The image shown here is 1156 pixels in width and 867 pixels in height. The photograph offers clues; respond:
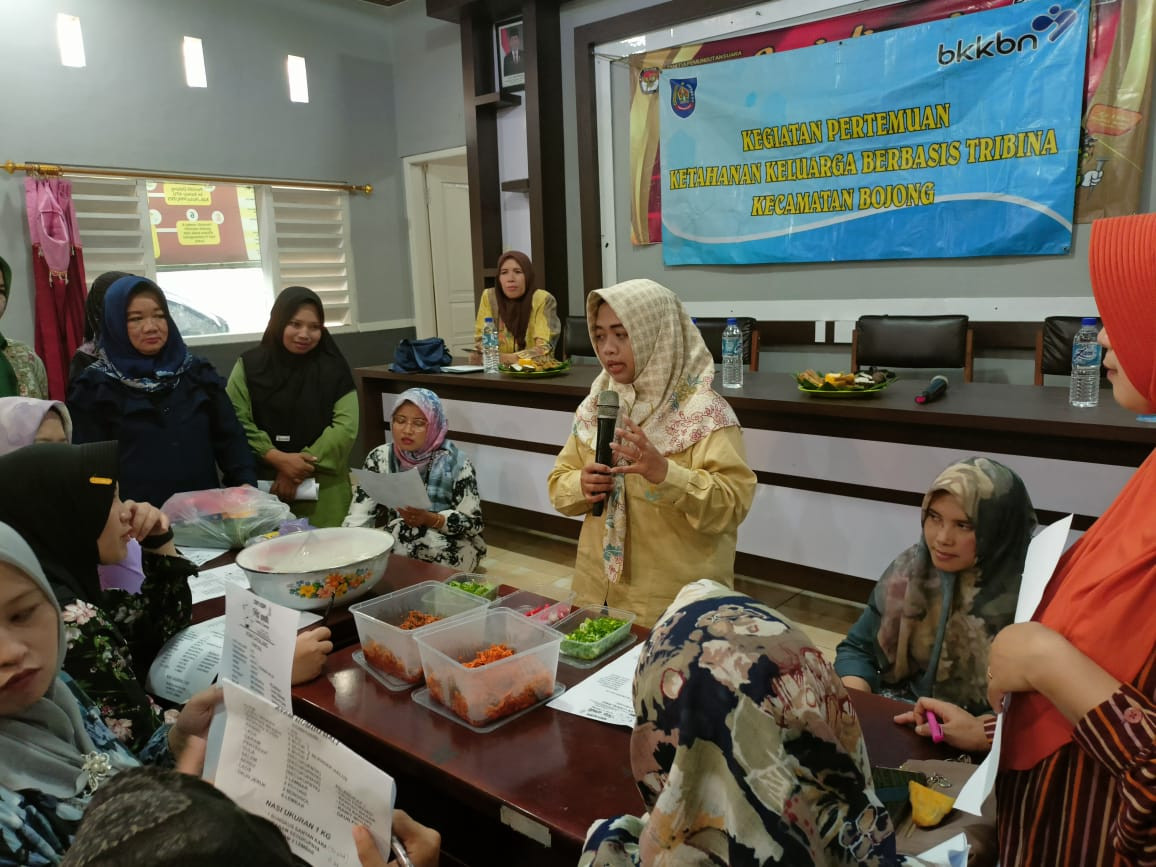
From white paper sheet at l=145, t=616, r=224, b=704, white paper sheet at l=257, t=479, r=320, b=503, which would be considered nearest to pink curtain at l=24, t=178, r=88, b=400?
white paper sheet at l=257, t=479, r=320, b=503

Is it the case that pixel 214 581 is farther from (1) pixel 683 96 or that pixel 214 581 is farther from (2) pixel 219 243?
(2) pixel 219 243

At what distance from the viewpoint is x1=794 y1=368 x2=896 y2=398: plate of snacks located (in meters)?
2.80

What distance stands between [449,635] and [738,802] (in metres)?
0.73

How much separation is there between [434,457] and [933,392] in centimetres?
178

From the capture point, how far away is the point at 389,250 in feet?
20.5

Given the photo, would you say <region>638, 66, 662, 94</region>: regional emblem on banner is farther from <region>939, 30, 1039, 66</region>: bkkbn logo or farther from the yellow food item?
the yellow food item

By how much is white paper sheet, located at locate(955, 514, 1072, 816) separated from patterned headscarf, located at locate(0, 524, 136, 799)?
1.05 metres

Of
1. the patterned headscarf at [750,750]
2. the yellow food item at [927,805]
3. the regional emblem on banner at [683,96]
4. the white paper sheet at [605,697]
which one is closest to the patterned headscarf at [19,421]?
the white paper sheet at [605,697]

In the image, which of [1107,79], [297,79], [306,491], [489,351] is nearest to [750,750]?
[306,491]

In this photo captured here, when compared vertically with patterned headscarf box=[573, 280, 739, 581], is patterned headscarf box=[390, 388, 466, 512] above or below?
below

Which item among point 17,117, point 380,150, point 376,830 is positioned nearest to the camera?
point 376,830

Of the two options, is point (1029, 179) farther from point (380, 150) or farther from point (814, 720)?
point (380, 150)

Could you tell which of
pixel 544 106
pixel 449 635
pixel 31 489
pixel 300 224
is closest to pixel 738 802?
pixel 449 635

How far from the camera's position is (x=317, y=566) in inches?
64.1
